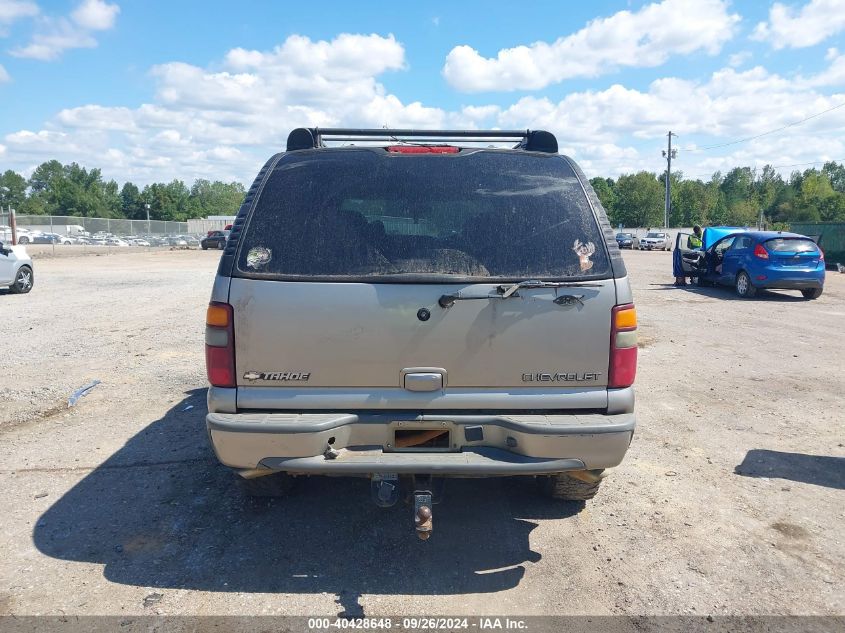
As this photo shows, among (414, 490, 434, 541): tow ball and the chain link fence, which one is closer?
(414, 490, 434, 541): tow ball

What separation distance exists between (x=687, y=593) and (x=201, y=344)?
760 cm

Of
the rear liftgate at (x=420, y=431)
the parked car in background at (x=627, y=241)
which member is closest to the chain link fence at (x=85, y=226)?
the parked car in background at (x=627, y=241)

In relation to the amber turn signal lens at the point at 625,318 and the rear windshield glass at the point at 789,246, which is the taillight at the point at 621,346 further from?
the rear windshield glass at the point at 789,246

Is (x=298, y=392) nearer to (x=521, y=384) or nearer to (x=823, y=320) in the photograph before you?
(x=521, y=384)

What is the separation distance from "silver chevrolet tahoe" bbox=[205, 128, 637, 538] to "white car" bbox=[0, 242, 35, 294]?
1459 cm

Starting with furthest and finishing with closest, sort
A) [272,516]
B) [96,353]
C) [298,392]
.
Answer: [96,353] < [272,516] < [298,392]

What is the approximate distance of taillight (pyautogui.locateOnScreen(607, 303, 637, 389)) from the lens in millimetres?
3324

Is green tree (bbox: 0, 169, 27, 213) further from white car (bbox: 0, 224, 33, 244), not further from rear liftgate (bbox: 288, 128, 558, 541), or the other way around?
rear liftgate (bbox: 288, 128, 558, 541)

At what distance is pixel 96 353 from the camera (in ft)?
28.7

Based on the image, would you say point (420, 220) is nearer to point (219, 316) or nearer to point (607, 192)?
point (219, 316)

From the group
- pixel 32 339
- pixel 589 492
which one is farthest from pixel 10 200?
pixel 589 492

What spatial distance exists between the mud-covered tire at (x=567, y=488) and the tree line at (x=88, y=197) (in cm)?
11771

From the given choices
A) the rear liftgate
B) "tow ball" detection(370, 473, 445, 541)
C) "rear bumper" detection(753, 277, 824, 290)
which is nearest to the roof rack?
the rear liftgate

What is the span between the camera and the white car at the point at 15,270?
49.9 ft
